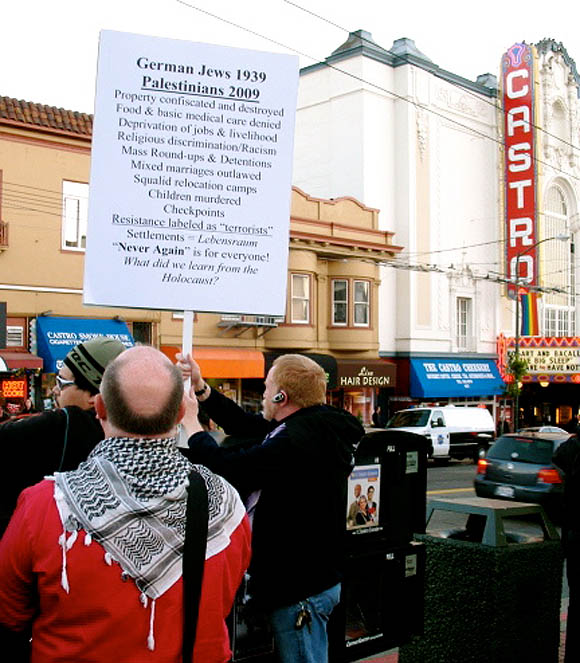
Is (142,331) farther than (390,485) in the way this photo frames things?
Yes

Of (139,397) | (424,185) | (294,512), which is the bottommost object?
(294,512)

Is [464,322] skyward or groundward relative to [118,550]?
skyward

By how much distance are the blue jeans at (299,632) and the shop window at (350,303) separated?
24170mm

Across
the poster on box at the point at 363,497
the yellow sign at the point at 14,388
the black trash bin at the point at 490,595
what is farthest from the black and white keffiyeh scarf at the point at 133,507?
the yellow sign at the point at 14,388

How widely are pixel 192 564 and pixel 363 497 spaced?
2.43 meters

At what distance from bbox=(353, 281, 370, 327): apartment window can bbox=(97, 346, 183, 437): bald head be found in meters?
25.8

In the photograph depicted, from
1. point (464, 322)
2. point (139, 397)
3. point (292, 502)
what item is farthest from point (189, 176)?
point (464, 322)

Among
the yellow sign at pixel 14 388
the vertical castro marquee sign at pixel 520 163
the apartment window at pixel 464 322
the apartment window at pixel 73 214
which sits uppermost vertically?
the vertical castro marquee sign at pixel 520 163

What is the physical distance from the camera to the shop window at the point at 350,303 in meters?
27.8

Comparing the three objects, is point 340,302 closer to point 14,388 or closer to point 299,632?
point 14,388

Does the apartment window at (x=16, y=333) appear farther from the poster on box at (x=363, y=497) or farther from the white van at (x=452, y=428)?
the poster on box at (x=363, y=497)

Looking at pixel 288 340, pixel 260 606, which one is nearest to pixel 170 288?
pixel 260 606

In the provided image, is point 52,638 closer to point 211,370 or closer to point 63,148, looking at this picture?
point 63,148

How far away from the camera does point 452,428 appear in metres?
23.3
